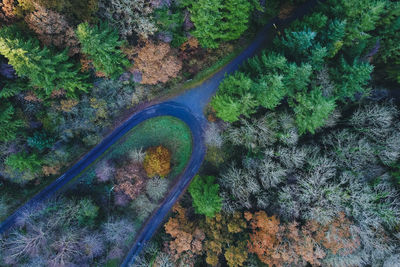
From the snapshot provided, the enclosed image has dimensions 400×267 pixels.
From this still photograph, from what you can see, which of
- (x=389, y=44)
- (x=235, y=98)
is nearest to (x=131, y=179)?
(x=235, y=98)

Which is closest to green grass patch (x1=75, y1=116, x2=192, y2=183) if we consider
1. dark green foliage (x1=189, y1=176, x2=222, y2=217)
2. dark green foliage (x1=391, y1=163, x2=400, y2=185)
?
dark green foliage (x1=189, y1=176, x2=222, y2=217)

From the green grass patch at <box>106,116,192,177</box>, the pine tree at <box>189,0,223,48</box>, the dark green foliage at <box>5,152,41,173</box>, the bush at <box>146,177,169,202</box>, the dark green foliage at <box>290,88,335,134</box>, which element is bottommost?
the bush at <box>146,177,169,202</box>

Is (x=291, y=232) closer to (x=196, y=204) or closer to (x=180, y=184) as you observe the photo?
(x=196, y=204)

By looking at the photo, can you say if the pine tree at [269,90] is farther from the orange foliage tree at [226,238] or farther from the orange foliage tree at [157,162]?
the orange foliage tree at [157,162]

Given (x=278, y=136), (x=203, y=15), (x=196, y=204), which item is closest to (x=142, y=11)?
(x=203, y=15)

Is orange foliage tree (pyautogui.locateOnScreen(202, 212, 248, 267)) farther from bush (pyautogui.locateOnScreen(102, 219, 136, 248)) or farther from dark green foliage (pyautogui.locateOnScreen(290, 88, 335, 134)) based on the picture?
dark green foliage (pyautogui.locateOnScreen(290, 88, 335, 134))

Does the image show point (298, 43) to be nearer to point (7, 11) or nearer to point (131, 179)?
point (131, 179)
